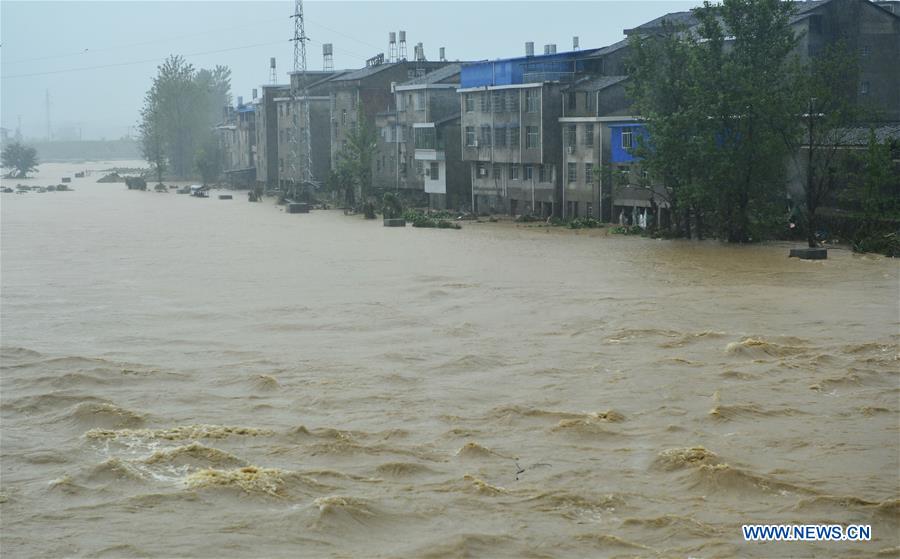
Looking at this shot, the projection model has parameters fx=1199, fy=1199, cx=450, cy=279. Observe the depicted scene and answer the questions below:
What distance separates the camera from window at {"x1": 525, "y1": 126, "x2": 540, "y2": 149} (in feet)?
175

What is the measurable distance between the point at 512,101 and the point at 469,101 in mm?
4329

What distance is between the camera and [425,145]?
207ft

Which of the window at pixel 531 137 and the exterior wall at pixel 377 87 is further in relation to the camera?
the exterior wall at pixel 377 87

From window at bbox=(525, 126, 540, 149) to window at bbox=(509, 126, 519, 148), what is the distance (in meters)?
0.78

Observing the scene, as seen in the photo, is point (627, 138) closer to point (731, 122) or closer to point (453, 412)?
point (731, 122)

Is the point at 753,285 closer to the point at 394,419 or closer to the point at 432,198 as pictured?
the point at 394,419

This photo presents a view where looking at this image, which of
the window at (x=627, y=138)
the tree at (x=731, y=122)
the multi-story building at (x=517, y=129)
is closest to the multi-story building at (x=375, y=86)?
the multi-story building at (x=517, y=129)

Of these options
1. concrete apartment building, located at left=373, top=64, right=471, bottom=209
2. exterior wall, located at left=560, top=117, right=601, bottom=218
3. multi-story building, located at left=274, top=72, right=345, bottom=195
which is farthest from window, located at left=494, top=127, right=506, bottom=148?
multi-story building, located at left=274, top=72, right=345, bottom=195

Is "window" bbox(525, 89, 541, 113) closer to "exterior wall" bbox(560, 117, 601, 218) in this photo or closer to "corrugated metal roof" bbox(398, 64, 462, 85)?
"exterior wall" bbox(560, 117, 601, 218)

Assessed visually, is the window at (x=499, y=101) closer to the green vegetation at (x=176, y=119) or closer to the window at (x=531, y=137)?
the window at (x=531, y=137)

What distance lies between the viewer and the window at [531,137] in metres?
53.4

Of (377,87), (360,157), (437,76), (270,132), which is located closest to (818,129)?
(437,76)

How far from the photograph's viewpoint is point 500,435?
16.3m

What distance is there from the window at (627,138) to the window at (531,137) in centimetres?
570
